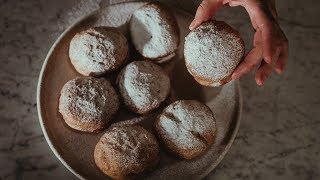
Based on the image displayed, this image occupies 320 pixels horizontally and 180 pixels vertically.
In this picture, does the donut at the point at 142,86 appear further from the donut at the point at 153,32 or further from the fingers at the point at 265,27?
the fingers at the point at 265,27

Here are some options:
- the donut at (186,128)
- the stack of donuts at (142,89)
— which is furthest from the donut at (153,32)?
the donut at (186,128)

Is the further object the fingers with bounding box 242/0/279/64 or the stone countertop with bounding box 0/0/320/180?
the stone countertop with bounding box 0/0/320/180

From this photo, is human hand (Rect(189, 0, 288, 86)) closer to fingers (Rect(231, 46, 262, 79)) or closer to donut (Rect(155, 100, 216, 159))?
fingers (Rect(231, 46, 262, 79))

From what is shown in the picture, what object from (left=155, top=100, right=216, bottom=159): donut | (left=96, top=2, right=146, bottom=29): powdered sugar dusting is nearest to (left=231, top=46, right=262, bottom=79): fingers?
(left=155, top=100, right=216, bottom=159): donut

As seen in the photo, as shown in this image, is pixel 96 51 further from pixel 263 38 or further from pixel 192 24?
pixel 263 38

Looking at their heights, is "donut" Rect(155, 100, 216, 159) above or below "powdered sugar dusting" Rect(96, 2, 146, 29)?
below
